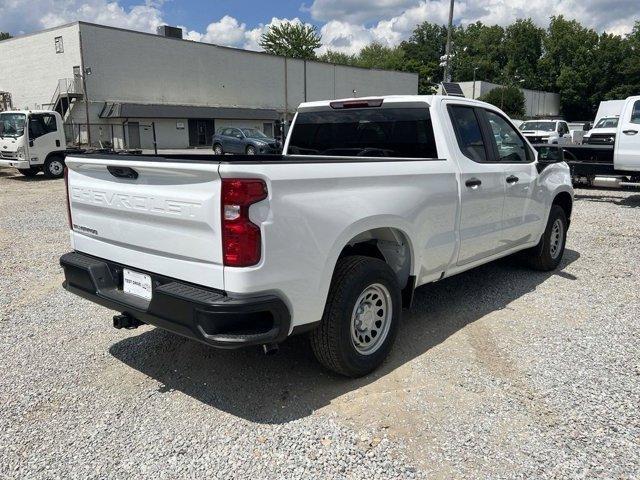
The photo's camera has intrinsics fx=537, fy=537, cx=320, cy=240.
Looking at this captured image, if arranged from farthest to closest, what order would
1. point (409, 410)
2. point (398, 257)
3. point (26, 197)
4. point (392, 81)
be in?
point (392, 81) → point (26, 197) → point (398, 257) → point (409, 410)

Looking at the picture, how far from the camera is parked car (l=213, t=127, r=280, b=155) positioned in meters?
27.5

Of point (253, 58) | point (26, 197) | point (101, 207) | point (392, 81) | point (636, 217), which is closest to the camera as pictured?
point (101, 207)

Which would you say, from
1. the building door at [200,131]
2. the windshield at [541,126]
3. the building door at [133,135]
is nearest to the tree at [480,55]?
the building door at [200,131]

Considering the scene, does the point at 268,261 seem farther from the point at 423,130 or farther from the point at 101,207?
the point at 423,130

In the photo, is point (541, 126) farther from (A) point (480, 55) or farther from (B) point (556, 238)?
(A) point (480, 55)

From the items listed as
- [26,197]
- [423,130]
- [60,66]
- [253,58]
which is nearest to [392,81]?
[253,58]

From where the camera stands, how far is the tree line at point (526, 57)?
7769 centimetres

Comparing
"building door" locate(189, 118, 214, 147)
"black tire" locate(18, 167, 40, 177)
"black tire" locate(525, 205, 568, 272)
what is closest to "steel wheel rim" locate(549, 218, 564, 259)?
"black tire" locate(525, 205, 568, 272)

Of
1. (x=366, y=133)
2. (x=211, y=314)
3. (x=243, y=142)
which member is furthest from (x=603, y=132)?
(x=211, y=314)

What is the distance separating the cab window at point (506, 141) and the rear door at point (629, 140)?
716 centimetres

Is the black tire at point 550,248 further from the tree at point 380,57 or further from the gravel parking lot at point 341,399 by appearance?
the tree at point 380,57

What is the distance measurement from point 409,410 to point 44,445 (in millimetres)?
2138

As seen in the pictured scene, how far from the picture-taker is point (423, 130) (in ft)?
14.7

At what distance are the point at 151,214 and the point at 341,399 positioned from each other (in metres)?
1.68
